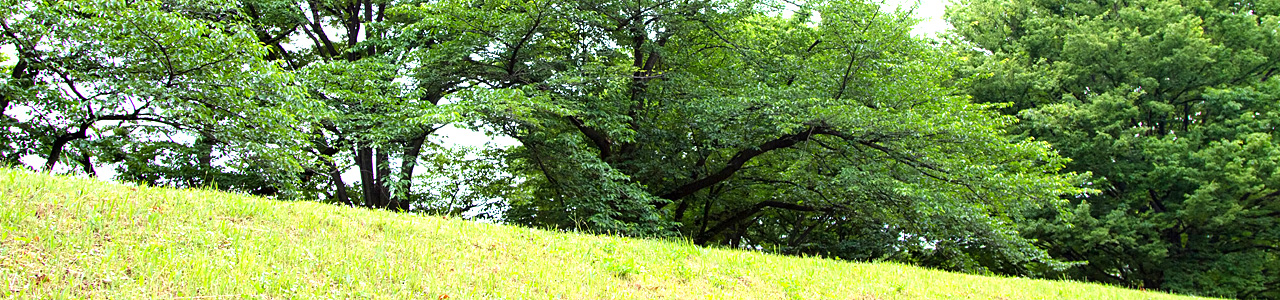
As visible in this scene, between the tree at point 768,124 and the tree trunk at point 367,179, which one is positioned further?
the tree trunk at point 367,179

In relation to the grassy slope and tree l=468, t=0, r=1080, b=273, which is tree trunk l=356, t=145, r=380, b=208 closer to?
tree l=468, t=0, r=1080, b=273

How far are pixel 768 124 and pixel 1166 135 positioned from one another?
542 inches

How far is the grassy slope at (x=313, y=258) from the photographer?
420 cm

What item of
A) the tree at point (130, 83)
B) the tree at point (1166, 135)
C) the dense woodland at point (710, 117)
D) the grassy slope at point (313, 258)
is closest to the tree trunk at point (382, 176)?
the dense woodland at point (710, 117)

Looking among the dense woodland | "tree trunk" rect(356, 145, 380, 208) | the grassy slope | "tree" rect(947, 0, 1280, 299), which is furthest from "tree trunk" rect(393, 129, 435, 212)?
"tree" rect(947, 0, 1280, 299)

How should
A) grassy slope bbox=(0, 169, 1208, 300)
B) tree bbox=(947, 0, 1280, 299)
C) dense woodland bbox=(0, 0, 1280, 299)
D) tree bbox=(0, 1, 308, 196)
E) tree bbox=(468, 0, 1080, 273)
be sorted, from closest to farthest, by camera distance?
grassy slope bbox=(0, 169, 1208, 300)
tree bbox=(0, 1, 308, 196)
dense woodland bbox=(0, 0, 1280, 299)
tree bbox=(468, 0, 1080, 273)
tree bbox=(947, 0, 1280, 299)

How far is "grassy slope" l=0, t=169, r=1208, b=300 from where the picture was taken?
4.20 m

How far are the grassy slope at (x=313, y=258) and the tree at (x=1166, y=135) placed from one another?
15280 mm

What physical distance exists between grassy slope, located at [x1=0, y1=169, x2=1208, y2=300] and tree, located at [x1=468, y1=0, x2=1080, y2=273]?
6.03 meters

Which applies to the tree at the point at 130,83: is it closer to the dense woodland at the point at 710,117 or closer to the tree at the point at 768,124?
the dense woodland at the point at 710,117

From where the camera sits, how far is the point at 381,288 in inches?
185

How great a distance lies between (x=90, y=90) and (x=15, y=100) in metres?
0.98

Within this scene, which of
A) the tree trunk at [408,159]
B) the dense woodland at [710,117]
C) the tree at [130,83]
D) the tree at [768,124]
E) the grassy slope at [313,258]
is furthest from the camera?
the tree at [768,124]

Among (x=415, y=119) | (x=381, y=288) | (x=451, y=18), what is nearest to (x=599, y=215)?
(x=415, y=119)
